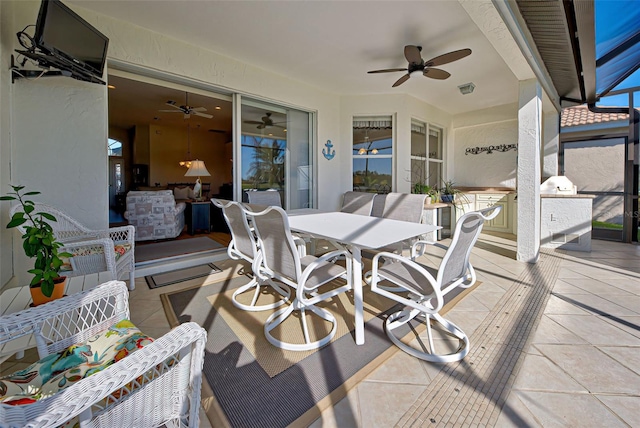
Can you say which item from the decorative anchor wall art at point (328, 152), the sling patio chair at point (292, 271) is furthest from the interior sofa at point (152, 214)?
the sling patio chair at point (292, 271)

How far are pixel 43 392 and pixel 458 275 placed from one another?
A: 78.3 inches

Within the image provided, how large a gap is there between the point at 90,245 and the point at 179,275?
109cm

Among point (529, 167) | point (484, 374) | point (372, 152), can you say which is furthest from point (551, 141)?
point (484, 374)

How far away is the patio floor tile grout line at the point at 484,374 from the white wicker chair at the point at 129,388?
959mm

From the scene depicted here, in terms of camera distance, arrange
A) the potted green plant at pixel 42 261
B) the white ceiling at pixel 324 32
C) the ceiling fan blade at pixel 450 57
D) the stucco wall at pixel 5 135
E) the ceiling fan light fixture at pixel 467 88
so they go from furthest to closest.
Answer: the ceiling fan light fixture at pixel 467 88, the ceiling fan blade at pixel 450 57, the white ceiling at pixel 324 32, the stucco wall at pixel 5 135, the potted green plant at pixel 42 261

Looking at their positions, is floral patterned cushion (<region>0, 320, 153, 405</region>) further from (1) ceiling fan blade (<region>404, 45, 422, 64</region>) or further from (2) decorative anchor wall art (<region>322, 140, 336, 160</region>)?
(2) decorative anchor wall art (<region>322, 140, 336, 160</region>)

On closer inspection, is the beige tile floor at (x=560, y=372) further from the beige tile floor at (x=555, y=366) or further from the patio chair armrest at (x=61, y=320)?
the patio chair armrest at (x=61, y=320)

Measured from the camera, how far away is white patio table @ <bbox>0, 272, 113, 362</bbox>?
4.17 feet

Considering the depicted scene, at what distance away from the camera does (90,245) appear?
221cm

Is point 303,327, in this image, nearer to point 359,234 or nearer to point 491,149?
point 359,234

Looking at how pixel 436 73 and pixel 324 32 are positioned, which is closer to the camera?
pixel 324 32

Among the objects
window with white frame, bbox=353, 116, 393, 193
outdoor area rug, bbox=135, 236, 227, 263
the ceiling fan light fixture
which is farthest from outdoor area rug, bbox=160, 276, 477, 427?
the ceiling fan light fixture

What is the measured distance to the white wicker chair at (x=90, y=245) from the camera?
220cm

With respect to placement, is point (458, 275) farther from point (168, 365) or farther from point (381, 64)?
point (381, 64)
